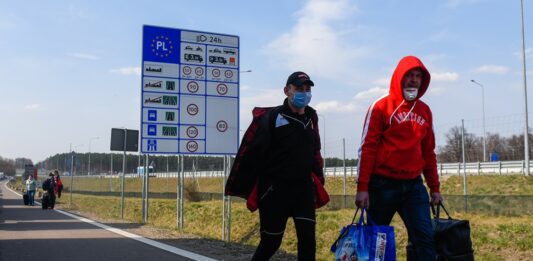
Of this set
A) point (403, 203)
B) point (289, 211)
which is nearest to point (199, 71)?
point (289, 211)

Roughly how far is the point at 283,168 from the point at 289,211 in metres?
0.40

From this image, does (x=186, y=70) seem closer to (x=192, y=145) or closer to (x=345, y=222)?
(x=192, y=145)

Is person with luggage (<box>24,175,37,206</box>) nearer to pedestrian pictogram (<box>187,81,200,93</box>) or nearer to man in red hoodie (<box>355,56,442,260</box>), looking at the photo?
pedestrian pictogram (<box>187,81,200,93</box>)

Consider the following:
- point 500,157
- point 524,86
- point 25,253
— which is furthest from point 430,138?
point 500,157

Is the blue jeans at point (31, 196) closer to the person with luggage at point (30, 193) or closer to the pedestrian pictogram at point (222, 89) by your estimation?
the person with luggage at point (30, 193)

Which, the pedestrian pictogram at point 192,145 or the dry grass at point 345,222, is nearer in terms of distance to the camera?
the dry grass at point 345,222

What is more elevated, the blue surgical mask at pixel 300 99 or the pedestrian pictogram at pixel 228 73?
the pedestrian pictogram at pixel 228 73

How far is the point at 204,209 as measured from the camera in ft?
71.9

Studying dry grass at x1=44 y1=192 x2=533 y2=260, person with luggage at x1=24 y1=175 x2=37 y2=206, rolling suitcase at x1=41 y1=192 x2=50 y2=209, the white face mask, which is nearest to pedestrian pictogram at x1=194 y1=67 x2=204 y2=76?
dry grass at x1=44 y1=192 x2=533 y2=260

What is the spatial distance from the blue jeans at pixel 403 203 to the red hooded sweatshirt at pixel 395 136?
7 centimetres

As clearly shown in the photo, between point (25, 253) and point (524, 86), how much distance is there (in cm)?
2556

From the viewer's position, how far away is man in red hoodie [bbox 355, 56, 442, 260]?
13.9 feet

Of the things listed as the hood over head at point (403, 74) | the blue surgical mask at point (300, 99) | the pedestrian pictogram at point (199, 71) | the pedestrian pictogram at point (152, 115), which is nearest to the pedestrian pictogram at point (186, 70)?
the pedestrian pictogram at point (199, 71)

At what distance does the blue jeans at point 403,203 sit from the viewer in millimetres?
4246
